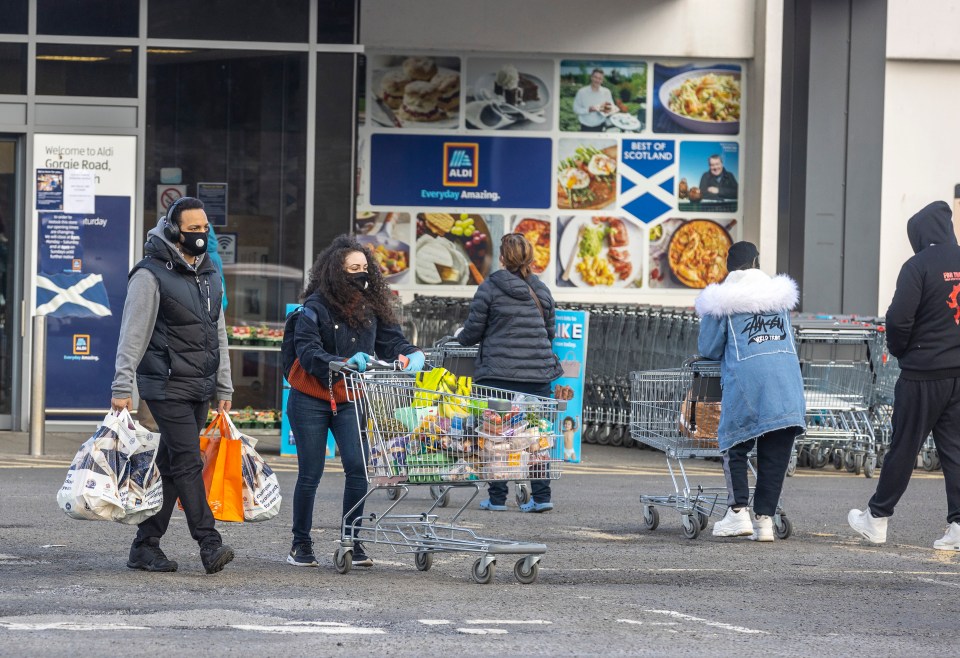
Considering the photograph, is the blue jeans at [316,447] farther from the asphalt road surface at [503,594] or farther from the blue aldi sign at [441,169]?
the blue aldi sign at [441,169]

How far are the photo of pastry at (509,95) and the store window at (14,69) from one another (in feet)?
16.9

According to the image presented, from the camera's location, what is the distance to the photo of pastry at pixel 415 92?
61.1 feet

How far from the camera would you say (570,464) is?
14.8 meters

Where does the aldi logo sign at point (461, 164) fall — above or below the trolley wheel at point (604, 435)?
above

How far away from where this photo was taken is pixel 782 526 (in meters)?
10.3

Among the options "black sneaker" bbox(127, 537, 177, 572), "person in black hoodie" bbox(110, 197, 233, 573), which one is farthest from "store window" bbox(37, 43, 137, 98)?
"black sneaker" bbox(127, 537, 177, 572)

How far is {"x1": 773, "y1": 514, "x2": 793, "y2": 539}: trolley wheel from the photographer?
33.6ft

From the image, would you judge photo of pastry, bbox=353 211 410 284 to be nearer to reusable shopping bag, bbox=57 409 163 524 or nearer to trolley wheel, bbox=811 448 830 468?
trolley wheel, bbox=811 448 830 468

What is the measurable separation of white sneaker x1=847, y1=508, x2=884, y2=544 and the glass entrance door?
9.09 metres

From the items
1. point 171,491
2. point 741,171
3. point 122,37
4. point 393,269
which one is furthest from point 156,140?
point 171,491

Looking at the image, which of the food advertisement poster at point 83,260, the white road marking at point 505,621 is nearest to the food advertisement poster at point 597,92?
the food advertisement poster at point 83,260

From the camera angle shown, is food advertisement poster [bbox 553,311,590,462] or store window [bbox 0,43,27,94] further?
store window [bbox 0,43,27,94]

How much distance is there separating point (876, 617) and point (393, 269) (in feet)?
38.7

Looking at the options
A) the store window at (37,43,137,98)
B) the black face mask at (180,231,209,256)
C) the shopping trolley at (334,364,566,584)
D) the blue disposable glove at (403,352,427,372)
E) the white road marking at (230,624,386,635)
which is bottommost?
the white road marking at (230,624,386,635)
